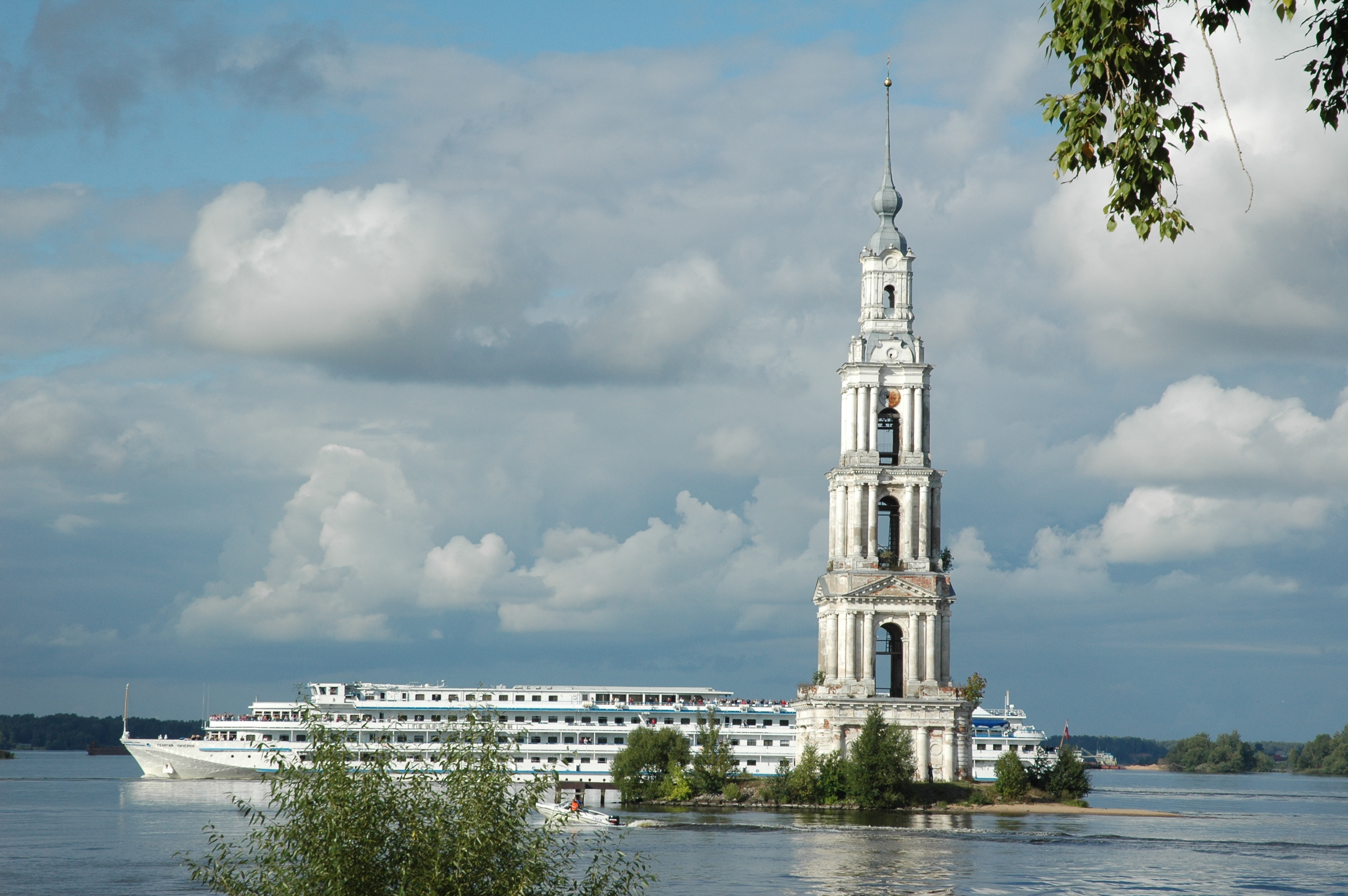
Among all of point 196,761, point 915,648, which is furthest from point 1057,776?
point 196,761

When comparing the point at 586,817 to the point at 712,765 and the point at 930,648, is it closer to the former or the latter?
the point at 712,765

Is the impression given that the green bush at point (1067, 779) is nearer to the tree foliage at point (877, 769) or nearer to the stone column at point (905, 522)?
the tree foliage at point (877, 769)

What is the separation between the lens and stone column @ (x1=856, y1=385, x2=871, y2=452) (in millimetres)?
124500

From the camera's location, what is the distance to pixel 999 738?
16150cm

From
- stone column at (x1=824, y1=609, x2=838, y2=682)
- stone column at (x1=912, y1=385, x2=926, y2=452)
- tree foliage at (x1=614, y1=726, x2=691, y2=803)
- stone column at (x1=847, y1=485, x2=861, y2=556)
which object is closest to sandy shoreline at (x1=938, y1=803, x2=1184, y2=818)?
stone column at (x1=824, y1=609, x2=838, y2=682)

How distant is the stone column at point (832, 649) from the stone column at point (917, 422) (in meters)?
15.3

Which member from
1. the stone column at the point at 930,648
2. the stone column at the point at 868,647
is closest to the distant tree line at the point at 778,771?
the stone column at the point at 868,647

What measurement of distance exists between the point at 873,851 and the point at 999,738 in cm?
8090

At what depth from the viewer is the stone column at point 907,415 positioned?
4914 inches

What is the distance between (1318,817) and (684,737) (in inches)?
2363

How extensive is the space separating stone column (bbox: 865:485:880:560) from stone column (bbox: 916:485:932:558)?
3486 mm

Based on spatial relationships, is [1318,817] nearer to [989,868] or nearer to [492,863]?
[989,868]

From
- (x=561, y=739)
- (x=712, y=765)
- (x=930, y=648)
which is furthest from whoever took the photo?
(x=561, y=739)

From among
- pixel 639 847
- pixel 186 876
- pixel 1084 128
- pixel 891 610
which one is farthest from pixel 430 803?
pixel 891 610
